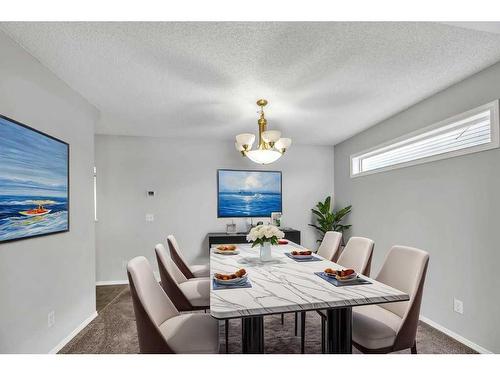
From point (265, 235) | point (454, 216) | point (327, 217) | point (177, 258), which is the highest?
point (454, 216)

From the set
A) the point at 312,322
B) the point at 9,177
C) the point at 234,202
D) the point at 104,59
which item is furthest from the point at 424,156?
the point at 9,177

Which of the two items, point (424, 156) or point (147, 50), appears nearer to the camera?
point (147, 50)

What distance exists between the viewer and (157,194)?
4602 millimetres

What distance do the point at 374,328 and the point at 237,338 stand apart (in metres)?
1.35

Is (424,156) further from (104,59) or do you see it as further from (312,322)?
(104,59)

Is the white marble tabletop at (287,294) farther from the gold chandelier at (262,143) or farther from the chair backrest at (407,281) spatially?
the gold chandelier at (262,143)

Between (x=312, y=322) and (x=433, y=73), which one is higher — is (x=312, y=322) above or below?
below

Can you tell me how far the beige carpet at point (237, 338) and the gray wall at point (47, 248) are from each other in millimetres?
181

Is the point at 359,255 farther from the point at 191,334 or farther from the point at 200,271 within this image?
the point at 200,271

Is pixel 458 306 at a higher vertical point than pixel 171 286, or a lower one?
lower

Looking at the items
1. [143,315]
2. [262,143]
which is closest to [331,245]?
[262,143]

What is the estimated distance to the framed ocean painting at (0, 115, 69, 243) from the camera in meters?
1.76

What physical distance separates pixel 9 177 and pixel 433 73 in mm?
3296

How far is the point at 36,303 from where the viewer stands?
2.04 m
